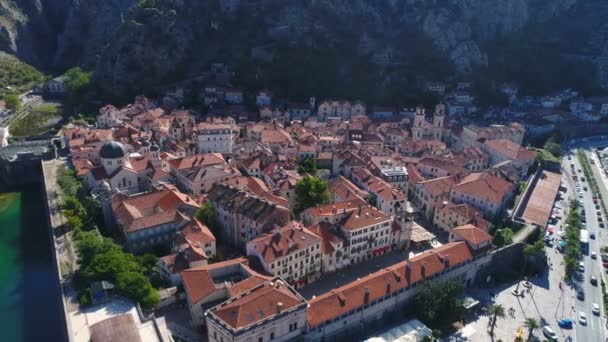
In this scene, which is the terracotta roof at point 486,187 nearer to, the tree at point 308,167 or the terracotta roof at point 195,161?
the tree at point 308,167

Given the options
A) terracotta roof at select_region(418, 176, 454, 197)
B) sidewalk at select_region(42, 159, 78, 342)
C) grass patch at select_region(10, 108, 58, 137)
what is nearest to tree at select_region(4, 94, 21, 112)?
grass patch at select_region(10, 108, 58, 137)

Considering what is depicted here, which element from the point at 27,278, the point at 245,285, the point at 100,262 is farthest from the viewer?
the point at 27,278

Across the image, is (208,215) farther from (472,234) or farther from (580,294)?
(580,294)

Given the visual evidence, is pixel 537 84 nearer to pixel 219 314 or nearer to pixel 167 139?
pixel 167 139

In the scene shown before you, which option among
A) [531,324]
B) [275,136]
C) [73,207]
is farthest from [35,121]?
[531,324]

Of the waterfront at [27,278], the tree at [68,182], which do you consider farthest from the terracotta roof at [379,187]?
the tree at [68,182]

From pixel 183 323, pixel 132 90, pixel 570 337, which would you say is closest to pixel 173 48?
pixel 132 90
